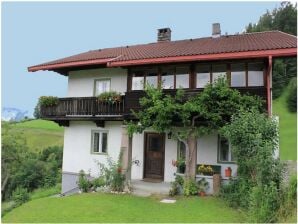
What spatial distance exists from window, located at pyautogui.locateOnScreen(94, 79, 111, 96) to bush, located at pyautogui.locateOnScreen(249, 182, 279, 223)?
1099 cm

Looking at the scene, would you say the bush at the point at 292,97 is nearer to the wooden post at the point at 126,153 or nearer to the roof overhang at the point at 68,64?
the roof overhang at the point at 68,64

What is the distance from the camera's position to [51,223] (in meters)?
10.4

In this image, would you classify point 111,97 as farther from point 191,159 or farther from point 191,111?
point 191,159

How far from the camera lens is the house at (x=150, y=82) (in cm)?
1445

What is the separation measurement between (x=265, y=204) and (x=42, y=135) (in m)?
52.9

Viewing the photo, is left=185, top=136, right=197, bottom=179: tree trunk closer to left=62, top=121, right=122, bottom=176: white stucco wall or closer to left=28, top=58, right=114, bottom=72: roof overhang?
left=62, top=121, right=122, bottom=176: white stucco wall

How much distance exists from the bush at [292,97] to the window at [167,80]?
30.9 m

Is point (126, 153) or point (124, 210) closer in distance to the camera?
point (124, 210)

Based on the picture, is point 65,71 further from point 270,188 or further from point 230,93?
point 270,188

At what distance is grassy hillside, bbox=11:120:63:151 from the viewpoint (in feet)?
179

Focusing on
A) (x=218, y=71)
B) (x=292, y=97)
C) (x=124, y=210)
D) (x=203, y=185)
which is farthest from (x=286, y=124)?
(x=124, y=210)

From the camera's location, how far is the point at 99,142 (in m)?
18.9

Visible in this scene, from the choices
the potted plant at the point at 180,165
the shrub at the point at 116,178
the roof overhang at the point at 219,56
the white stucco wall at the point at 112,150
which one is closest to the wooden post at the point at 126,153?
the shrub at the point at 116,178

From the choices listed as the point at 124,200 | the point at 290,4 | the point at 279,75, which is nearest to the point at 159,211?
the point at 124,200
